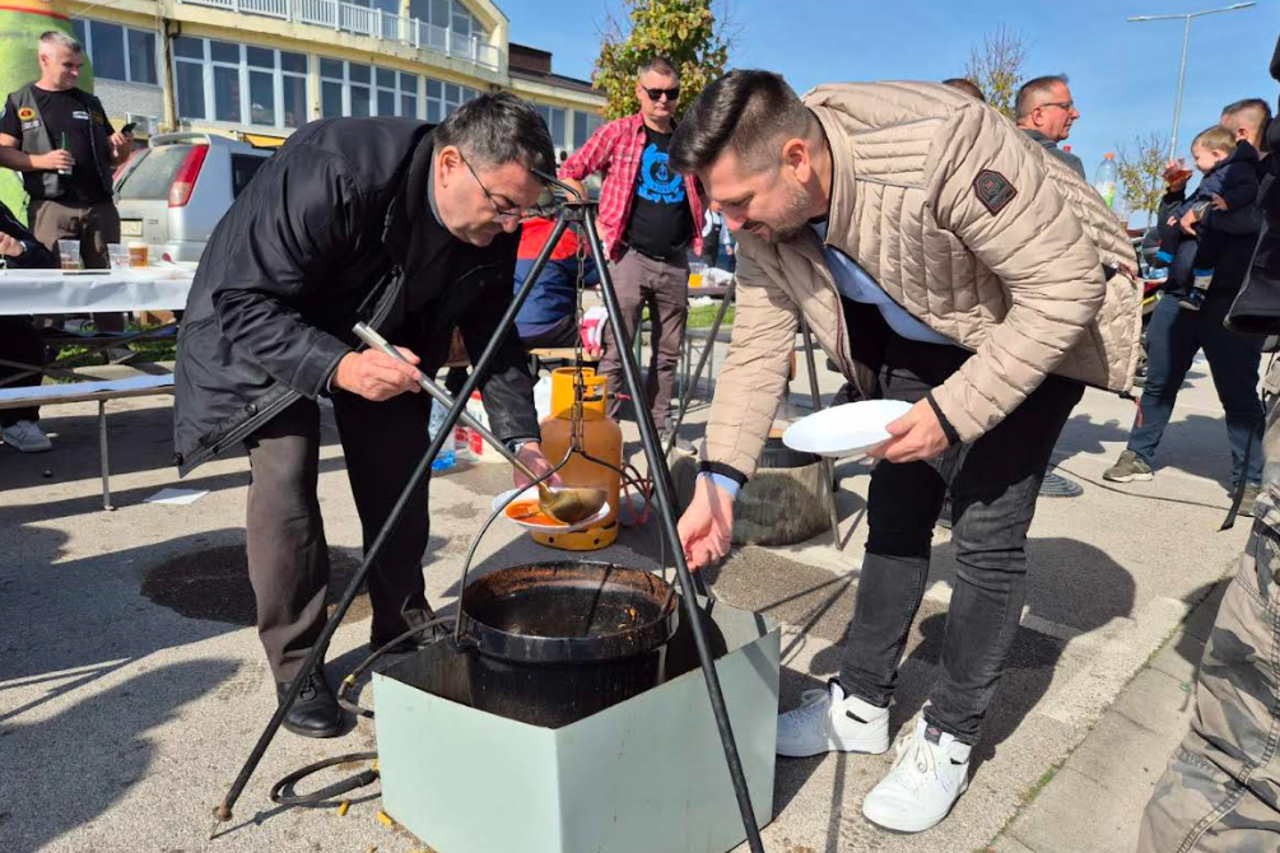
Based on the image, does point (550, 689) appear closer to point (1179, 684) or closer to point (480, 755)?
point (480, 755)

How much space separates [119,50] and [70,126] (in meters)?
23.2

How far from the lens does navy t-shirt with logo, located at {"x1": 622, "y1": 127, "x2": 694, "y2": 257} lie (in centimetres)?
547

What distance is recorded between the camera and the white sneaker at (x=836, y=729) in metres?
Answer: 2.47

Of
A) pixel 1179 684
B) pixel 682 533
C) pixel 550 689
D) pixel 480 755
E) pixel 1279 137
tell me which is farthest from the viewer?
pixel 1179 684

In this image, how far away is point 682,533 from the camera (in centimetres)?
220

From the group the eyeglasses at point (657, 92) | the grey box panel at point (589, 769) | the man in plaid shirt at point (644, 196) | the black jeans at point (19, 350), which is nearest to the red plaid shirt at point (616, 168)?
the man in plaid shirt at point (644, 196)

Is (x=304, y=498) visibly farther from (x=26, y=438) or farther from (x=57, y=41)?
(x=57, y=41)

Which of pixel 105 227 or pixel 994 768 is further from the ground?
pixel 105 227

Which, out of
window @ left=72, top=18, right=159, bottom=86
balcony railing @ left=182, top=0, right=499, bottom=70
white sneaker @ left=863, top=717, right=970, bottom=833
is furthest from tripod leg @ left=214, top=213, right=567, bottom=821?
balcony railing @ left=182, top=0, right=499, bottom=70

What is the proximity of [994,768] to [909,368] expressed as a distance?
111 centimetres

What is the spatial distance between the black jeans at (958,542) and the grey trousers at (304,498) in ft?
4.24

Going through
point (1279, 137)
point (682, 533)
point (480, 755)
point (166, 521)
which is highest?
point (1279, 137)

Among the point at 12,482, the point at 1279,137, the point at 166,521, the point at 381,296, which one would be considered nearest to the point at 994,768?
the point at 1279,137

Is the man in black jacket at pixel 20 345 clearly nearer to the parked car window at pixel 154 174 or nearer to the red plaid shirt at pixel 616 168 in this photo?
the red plaid shirt at pixel 616 168
